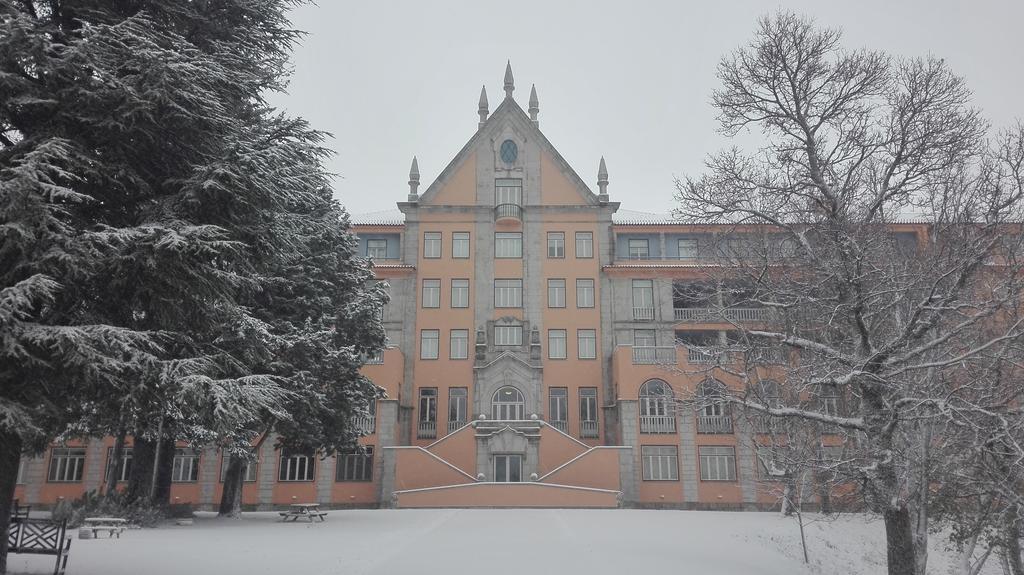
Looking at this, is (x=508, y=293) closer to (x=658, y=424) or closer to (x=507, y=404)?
(x=507, y=404)

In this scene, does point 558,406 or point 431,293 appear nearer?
point 558,406

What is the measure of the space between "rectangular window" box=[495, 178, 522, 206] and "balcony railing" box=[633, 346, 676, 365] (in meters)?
11.9

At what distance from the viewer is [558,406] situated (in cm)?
4044

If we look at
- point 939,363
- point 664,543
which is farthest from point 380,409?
point 939,363

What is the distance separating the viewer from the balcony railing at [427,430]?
39.9 metres

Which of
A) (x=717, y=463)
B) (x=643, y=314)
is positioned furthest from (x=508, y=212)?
(x=717, y=463)

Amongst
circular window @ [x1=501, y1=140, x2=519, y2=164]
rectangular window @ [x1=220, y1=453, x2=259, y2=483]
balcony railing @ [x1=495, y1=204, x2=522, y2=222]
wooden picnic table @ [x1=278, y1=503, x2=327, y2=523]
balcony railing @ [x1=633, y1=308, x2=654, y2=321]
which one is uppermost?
circular window @ [x1=501, y1=140, x2=519, y2=164]

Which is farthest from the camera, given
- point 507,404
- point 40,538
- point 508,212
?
point 508,212

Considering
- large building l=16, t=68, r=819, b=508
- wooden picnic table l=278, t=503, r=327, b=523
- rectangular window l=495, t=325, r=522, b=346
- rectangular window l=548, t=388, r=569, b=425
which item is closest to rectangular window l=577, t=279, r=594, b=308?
large building l=16, t=68, r=819, b=508

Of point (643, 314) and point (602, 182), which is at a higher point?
point (602, 182)

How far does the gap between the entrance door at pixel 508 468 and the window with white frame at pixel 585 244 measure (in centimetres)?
1326

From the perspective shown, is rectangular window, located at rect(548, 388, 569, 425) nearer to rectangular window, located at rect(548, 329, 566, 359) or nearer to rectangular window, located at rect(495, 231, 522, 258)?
rectangular window, located at rect(548, 329, 566, 359)

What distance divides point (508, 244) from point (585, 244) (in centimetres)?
466

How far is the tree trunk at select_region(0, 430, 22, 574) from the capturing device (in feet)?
35.5
